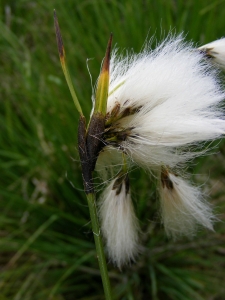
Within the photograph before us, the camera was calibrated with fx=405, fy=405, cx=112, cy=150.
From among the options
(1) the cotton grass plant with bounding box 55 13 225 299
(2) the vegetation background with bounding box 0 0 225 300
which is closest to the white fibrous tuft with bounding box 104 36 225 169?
(1) the cotton grass plant with bounding box 55 13 225 299

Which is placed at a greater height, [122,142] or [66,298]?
[122,142]

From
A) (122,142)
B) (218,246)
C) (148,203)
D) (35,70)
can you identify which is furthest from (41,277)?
(122,142)

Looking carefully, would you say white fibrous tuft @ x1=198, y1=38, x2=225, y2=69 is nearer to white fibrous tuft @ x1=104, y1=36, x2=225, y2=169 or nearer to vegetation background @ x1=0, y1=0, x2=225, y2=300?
white fibrous tuft @ x1=104, y1=36, x2=225, y2=169

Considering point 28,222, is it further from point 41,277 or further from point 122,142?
point 122,142

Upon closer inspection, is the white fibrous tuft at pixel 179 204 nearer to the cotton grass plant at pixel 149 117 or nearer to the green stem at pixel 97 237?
the cotton grass plant at pixel 149 117

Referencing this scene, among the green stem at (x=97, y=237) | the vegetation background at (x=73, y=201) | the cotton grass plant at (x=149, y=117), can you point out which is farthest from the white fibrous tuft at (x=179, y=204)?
the vegetation background at (x=73, y=201)

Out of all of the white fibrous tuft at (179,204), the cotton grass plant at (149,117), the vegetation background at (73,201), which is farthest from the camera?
the vegetation background at (73,201)
